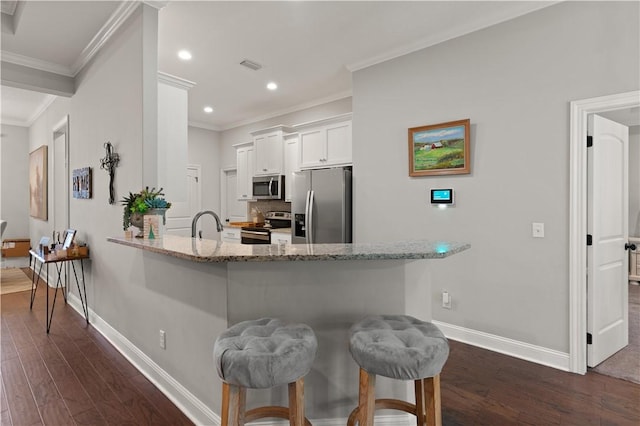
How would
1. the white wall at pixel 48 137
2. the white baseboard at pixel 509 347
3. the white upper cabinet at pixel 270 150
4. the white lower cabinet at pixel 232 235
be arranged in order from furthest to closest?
the white lower cabinet at pixel 232 235, the white upper cabinet at pixel 270 150, the white wall at pixel 48 137, the white baseboard at pixel 509 347

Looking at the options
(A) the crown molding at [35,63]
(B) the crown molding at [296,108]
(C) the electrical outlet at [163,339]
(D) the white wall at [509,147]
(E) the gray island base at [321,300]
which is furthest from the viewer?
(B) the crown molding at [296,108]

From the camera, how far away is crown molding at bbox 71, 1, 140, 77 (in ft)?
9.05

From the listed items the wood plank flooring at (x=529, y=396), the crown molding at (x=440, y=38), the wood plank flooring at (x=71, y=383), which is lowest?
the wood plank flooring at (x=529, y=396)

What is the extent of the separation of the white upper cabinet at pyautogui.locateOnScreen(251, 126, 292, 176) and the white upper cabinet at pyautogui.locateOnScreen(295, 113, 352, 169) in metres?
0.40

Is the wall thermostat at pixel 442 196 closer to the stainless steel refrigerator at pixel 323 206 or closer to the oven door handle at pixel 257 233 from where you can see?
the stainless steel refrigerator at pixel 323 206

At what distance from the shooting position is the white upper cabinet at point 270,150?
544 cm

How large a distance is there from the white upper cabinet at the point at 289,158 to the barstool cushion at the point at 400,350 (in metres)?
3.95

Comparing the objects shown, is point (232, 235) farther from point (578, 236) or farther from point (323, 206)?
point (578, 236)

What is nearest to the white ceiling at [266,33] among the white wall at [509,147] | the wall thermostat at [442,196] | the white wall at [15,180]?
the white wall at [509,147]

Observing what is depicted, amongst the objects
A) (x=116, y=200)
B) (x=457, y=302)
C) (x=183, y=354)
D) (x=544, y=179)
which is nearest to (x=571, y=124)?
(x=544, y=179)

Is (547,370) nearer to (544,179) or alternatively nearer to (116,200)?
(544,179)

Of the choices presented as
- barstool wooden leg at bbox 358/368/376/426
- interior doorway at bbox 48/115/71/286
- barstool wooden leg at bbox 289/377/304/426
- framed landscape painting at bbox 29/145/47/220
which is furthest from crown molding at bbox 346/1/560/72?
framed landscape painting at bbox 29/145/47/220

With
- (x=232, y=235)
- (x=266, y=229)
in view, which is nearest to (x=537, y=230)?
(x=266, y=229)

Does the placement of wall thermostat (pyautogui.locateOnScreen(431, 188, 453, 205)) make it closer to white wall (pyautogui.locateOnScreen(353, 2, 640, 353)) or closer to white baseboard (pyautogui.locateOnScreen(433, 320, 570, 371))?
white wall (pyautogui.locateOnScreen(353, 2, 640, 353))
